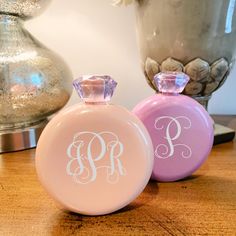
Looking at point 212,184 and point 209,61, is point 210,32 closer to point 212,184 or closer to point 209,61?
point 209,61

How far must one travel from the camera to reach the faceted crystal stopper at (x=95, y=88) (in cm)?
31

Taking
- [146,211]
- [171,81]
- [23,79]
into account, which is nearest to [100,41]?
[23,79]

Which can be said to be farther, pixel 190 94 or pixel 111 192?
pixel 190 94

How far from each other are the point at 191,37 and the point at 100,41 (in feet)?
0.99

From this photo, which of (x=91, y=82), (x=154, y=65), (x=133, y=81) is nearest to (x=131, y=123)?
(x=91, y=82)

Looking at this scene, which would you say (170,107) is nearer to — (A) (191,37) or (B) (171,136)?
(B) (171,136)

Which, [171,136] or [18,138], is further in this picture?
[18,138]

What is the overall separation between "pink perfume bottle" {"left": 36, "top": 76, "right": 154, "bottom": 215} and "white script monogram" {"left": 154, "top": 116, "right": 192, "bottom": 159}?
8cm

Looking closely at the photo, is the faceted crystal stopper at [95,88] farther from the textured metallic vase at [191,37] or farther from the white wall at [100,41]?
the white wall at [100,41]

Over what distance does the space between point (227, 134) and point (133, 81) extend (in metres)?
0.27

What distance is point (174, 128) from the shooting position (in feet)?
1.27

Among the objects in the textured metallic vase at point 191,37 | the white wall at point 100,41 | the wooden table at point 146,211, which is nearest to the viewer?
the wooden table at point 146,211

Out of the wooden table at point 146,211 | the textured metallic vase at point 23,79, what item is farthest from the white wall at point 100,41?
the wooden table at point 146,211

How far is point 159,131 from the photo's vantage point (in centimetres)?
39
